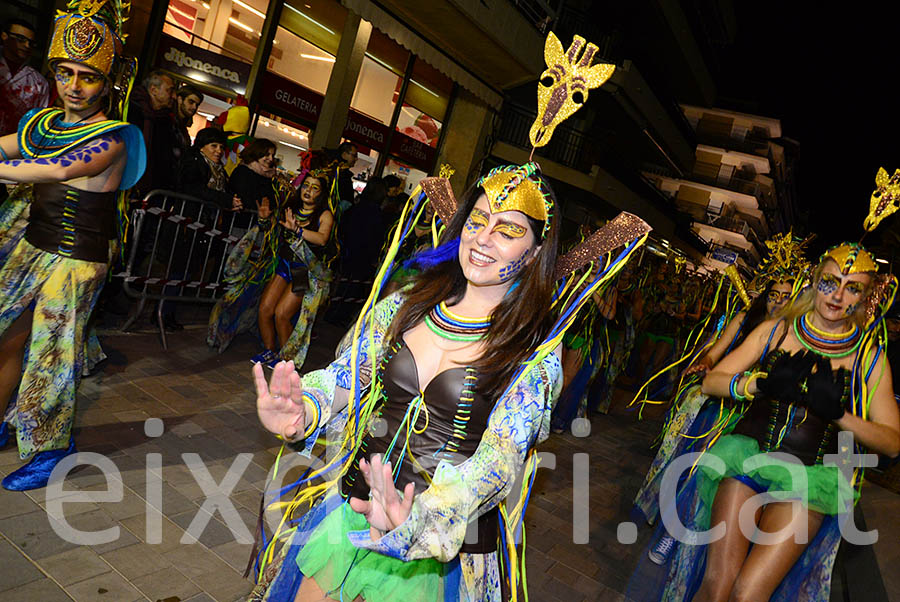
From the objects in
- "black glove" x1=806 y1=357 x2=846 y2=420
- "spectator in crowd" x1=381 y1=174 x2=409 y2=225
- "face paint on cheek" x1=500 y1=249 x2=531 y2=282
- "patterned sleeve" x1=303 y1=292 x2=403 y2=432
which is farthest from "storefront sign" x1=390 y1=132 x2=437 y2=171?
"face paint on cheek" x1=500 y1=249 x2=531 y2=282

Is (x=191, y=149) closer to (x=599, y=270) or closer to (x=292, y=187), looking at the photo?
(x=292, y=187)

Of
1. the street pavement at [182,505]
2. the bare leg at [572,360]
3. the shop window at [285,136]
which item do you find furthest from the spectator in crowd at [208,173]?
the shop window at [285,136]

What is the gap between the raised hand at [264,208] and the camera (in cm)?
690

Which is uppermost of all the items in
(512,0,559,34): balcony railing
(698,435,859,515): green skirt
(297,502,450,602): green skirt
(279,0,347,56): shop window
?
(512,0,559,34): balcony railing

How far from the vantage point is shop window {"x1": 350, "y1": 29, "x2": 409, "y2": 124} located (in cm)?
1478

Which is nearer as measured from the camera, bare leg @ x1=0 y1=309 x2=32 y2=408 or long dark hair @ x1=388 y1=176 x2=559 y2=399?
long dark hair @ x1=388 y1=176 x2=559 y2=399

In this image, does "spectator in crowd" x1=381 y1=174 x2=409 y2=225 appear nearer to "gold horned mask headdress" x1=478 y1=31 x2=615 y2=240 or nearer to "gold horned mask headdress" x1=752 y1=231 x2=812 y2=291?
"gold horned mask headdress" x1=752 y1=231 x2=812 y2=291

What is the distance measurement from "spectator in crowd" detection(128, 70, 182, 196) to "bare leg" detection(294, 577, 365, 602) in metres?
5.04

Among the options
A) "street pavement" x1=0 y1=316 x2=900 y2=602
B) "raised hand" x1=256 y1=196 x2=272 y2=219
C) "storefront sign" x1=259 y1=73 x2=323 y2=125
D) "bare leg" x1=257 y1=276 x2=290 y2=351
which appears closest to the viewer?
"street pavement" x1=0 y1=316 x2=900 y2=602

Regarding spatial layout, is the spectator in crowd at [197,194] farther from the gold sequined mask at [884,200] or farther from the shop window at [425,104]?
the shop window at [425,104]

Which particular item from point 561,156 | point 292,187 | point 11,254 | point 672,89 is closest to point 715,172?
point 672,89

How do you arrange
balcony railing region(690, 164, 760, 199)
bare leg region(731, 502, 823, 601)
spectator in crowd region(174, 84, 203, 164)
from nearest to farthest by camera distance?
bare leg region(731, 502, 823, 601), spectator in crowd region(174, 84, 203, 164), balcony railing region(690, 164, 760, 199)

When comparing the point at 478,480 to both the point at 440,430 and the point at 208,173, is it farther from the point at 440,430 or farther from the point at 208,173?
the point at 208,173

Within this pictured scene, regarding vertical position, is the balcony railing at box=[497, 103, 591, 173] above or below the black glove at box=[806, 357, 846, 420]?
above
